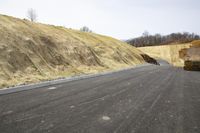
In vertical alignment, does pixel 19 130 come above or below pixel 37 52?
below

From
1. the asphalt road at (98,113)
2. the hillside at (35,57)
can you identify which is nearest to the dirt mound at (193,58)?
the hillside at (35,57)

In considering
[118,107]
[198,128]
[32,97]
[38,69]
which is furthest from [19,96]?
[38,69]

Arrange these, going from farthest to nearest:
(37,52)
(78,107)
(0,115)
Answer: (37,52) < (78,107) < (0,115)

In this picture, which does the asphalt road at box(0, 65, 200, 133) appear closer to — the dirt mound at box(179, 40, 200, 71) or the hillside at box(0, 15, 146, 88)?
the hillside at box(0, 15, 146, 88)

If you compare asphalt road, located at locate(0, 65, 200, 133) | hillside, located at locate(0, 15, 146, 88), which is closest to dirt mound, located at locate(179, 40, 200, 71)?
hillside, located at locate(0, 15, 146, 88)

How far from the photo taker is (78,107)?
27.6 ft

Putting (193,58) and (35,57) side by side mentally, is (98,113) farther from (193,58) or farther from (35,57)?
(193,58)

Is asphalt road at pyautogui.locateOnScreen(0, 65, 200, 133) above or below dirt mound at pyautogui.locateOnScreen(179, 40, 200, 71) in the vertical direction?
below

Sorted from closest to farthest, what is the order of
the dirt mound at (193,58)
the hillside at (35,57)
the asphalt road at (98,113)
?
the asphalt road at (98,113)
the hillside at (35,57)
the dirt mound at (193,58)

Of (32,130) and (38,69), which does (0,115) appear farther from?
(38,69)

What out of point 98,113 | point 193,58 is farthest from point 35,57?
point 193,58

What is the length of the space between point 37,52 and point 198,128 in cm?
1960

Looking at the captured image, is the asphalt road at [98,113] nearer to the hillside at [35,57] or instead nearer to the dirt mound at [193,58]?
the hillside at [35,57]

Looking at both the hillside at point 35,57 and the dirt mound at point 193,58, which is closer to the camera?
the hillside at point 35,57
